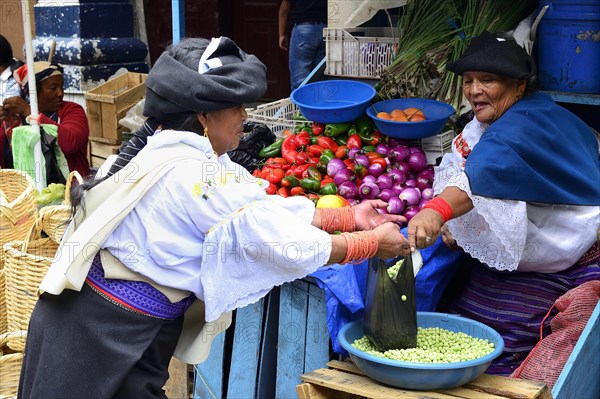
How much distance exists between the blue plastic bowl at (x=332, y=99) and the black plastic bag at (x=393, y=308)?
4.54ft

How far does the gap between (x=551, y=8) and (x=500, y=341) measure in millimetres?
1745

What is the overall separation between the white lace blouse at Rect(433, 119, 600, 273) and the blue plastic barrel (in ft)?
2.88

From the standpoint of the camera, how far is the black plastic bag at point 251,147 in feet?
14.6

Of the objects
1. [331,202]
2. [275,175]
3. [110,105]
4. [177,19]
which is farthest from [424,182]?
[110,105]

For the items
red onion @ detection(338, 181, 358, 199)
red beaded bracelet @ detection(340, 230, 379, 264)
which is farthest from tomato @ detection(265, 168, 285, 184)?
red beaded bracelet @ detection(340, 230, 379, 264)

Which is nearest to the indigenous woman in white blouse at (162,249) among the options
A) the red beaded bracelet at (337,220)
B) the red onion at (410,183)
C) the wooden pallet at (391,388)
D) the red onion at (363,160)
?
the red beaded bracelet at (337,220)

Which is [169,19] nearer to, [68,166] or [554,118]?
[68,166]

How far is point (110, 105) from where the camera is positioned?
6.64 m

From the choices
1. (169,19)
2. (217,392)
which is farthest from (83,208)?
(169,19)

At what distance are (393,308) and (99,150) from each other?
457cm

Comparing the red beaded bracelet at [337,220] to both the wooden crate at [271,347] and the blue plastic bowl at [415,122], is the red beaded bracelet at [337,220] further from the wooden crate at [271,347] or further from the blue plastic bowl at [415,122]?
the blue plastic bowl at [415,122]

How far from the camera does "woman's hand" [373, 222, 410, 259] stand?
260 centimetres

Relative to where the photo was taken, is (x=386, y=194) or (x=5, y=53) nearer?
(x=386, y=194)

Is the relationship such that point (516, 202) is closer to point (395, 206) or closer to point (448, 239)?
point (448, 239)
